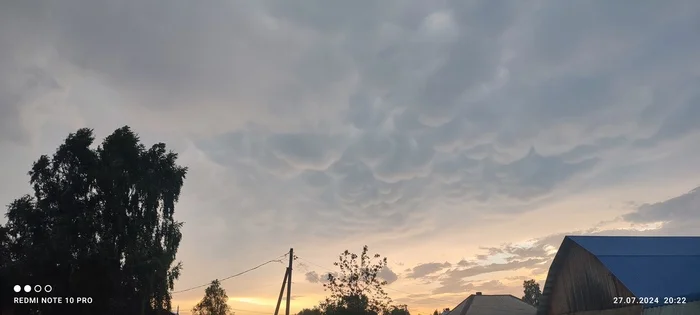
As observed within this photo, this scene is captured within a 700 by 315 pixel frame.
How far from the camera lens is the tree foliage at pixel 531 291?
12375 centimetres

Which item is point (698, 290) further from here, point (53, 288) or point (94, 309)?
point (53, 288)

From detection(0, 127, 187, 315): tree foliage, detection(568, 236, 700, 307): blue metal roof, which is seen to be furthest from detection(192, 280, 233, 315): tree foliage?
detection(568, 236, 700, 307): blue metal roof

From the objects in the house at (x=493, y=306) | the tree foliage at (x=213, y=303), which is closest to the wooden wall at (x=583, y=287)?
the house at (x=493, y=306)

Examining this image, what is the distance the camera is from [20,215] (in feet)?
127

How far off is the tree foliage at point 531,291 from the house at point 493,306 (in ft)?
227

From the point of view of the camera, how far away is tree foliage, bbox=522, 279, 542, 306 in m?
124

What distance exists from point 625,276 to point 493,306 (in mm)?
32549

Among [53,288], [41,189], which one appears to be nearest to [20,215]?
[41,189]

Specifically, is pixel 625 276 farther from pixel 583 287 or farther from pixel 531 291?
pixel 531 291

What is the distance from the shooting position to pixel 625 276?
2836 centimetres

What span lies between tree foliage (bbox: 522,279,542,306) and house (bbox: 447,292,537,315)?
69274 mm

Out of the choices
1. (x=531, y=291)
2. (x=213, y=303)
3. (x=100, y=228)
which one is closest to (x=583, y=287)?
(x=100, y=228)

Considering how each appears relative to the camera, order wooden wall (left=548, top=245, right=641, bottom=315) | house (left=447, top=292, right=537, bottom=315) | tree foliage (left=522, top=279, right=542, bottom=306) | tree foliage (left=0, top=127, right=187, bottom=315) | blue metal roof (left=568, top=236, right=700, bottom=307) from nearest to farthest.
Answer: blue metal roof (left=568, top=236, right=700, bottom=307)
wooden wall (left=548, top=245, right=641, bottom=315)
tree foliage (left=0, top=127, right=187, bottom=315)
house (left=447, top=292, right=537, bottom=315)
tree foliage (left=522, top=279, right=542, bottom=306)

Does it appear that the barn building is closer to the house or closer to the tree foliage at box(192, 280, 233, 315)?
the house
